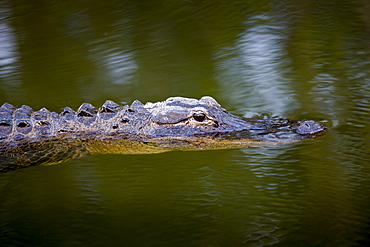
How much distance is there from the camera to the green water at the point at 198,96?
2820mm

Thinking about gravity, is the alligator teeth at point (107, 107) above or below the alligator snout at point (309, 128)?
above

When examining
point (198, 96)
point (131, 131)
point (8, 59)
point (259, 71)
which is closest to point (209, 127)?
point (131, 131)

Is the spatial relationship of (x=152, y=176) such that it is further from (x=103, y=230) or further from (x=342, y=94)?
(x=342, y=94)

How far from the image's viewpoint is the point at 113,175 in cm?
355

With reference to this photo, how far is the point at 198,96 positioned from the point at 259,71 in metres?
1.02

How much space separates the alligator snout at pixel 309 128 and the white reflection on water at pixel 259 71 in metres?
0.66

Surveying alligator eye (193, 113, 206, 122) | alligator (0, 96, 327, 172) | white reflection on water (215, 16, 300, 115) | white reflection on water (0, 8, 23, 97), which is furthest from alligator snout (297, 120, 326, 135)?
white reflection on water (0, 8, 23, 97)

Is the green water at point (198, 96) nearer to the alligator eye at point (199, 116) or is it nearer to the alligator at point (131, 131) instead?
the alligator at point (131, 131)

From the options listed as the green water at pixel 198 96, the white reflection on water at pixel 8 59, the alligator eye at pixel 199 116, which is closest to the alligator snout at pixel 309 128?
the green water at pixel 198 96

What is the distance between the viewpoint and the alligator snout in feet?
11.7

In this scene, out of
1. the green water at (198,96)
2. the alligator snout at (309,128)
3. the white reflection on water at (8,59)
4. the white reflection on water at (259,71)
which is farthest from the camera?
the white reflection on water at (8,59)

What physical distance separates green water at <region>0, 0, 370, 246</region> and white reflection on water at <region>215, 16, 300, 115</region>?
27mm

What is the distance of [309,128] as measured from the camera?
11.8 feet

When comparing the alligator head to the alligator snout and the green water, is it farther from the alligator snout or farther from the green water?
the green water
